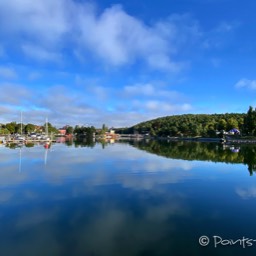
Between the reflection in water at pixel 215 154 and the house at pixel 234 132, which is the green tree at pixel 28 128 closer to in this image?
the house at pixel 234 132

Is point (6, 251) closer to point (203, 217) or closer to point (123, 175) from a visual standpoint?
point (203, 217)

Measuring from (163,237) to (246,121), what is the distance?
97490mm

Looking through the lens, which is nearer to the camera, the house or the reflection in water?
the reflection in water

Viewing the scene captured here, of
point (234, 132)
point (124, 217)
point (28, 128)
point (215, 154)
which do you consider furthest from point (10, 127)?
point (124, 217)

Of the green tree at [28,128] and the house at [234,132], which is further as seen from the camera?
the green tree at [28,128]

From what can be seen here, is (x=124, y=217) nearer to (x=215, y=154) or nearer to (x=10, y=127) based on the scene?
(x=215, y=154)

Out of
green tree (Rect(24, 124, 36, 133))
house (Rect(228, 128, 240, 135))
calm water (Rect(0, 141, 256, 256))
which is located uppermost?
green tree (Rect(24, 124, 36, 133))

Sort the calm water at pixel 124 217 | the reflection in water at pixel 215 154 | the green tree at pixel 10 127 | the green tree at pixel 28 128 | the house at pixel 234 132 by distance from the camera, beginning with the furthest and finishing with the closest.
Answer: the green tree at pixel 28 128
the green tree at pixel 10 127
the house at pixel 234 132
the reflection in water at pixel 215 154
the calm water at pixel 124 217

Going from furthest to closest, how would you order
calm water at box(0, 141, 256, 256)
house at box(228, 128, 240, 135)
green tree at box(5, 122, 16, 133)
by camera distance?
green tree at box(5, 122, 16, 133) → house at box(228, 128, 240, 135) → calm water at box(0, 141, 256, 256)

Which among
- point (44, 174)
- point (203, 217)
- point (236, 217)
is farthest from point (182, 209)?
point (44, 174)

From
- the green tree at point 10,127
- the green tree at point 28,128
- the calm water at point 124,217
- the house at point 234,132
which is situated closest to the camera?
the calm water at point 124,217

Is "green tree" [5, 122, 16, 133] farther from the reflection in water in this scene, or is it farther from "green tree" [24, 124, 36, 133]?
the reflection in water

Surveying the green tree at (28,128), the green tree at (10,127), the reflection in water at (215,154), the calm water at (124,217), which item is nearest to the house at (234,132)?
the reflection in water at (215,154)

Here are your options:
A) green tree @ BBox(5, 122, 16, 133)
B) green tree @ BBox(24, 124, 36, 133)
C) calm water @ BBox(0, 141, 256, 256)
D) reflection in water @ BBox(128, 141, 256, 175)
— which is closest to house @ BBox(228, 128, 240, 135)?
reflection in water @ BBox(128, 141, 256, 175)
